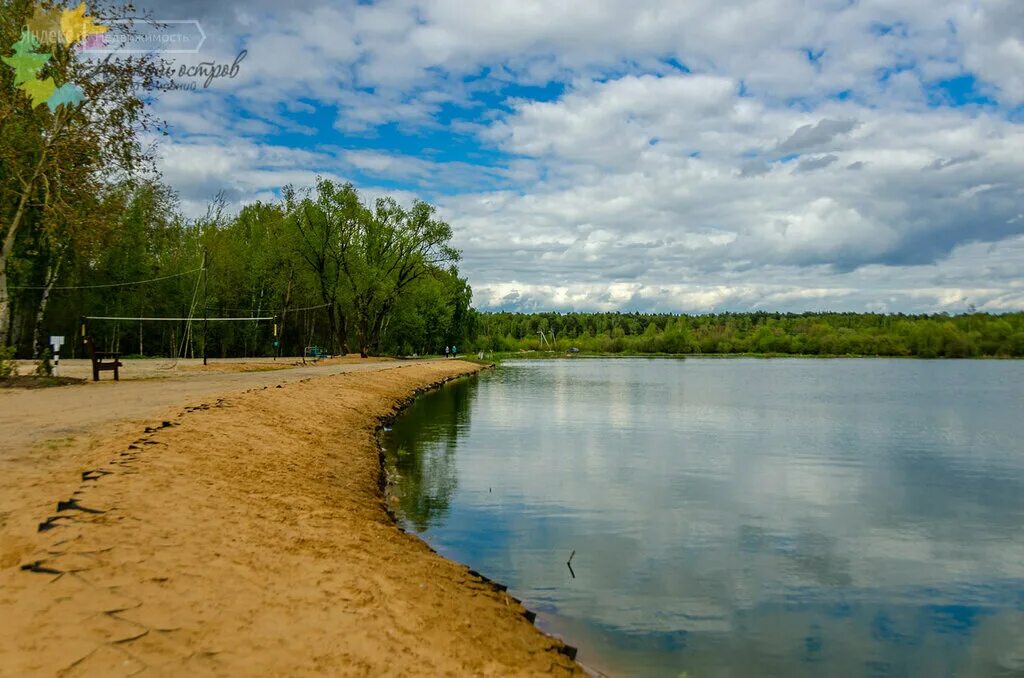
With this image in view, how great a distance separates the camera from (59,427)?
14602mm

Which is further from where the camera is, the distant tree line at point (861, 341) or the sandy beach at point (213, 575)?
the distant tree line at point (861, 341)

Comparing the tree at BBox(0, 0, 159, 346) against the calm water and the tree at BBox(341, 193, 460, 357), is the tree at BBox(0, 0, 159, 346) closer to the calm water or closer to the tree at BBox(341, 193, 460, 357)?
the calm water

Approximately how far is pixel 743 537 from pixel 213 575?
31.7ft

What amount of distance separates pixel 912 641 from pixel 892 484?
36.7 ft

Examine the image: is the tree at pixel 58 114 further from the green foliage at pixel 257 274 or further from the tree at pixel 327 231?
the tree at pixel 327 231

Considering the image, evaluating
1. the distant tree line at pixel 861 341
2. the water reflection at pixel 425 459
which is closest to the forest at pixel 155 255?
the water reflection at pixel 425 459

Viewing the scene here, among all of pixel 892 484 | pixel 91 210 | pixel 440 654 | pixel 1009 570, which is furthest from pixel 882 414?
pixel 91 210

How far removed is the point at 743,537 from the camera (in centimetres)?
1320

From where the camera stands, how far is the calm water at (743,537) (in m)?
8.63

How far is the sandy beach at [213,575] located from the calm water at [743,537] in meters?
1.56

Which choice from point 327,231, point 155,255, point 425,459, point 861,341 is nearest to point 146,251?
point 155,255

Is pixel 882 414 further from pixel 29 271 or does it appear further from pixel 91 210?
pixel 29 271

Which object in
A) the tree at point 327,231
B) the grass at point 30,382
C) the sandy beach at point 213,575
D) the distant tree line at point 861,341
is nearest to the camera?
the sandy beach at point 213,575

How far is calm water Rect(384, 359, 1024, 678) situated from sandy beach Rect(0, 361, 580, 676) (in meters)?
1.56
